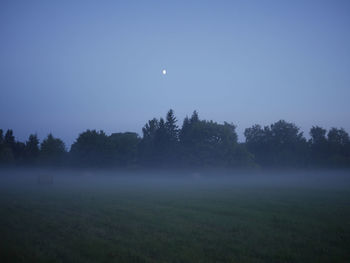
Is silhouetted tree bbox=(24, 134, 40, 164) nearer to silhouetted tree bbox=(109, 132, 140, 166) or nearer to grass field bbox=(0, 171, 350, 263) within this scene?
silhouetted tree bbox=(109, 132, 140, 166)

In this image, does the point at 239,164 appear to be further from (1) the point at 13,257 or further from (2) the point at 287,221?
(1) the point at 13,257

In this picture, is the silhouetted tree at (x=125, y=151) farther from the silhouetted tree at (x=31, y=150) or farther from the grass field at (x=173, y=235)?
the grass field at (x=173, y=235)

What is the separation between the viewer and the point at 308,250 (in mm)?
7742

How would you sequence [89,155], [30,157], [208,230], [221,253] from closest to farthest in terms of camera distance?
[221,253], [208,230], [89,155], [30,157]

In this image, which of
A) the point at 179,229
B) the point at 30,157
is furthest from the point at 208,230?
the point at 30,157

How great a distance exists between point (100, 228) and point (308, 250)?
8.24 metres

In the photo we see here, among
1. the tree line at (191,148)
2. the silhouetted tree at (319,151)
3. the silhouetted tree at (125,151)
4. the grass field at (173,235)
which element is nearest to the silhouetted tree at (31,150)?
the tree line at (191,148)

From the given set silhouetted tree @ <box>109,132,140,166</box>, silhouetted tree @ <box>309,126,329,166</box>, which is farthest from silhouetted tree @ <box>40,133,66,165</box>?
silhouetted tree @ <box>309,126,329,166</box>

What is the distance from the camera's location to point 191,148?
224ft

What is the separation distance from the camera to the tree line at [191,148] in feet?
225

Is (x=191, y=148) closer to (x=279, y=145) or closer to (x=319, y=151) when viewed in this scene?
(x=279, y=145)

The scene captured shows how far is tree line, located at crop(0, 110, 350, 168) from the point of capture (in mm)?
68500

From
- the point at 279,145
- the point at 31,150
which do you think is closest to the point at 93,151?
the point at 31,150

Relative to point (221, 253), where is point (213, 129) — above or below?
above
